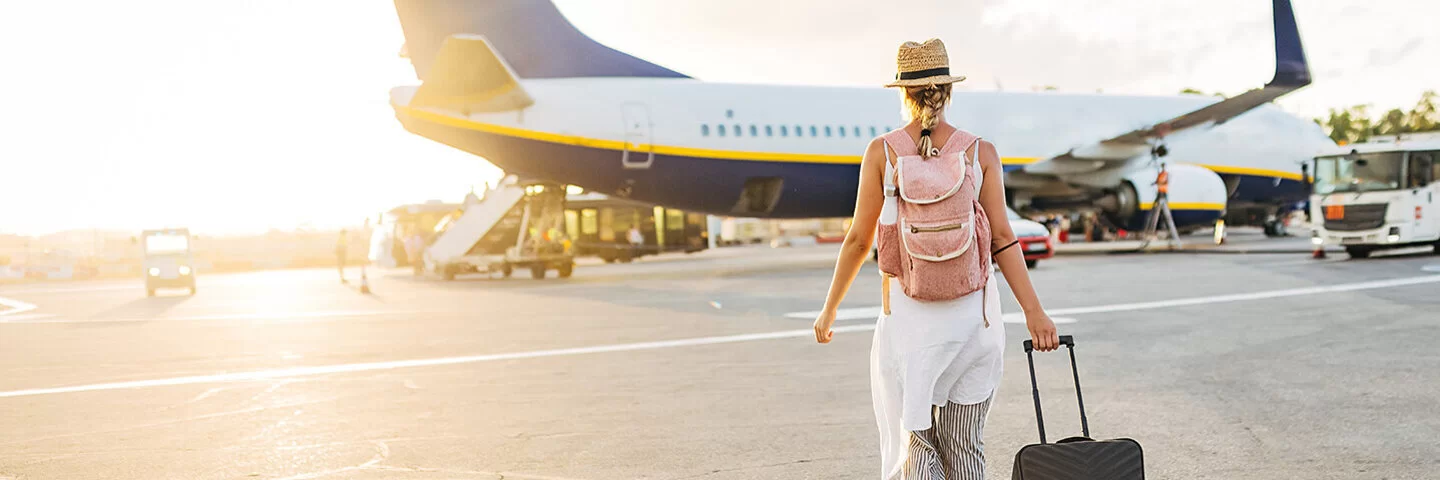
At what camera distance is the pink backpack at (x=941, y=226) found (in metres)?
2.99

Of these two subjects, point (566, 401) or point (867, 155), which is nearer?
point (867, 155)

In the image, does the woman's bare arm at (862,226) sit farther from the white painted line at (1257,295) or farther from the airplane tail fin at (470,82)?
the airplane tail fin at (470,82)

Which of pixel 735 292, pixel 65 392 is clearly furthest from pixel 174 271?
pixel 65 392

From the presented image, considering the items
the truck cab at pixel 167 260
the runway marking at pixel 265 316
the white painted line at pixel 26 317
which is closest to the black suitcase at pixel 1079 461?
the runway marking at pixel 265 316

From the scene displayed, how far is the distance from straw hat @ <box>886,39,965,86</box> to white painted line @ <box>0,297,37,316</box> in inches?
721

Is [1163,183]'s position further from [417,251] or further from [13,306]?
[13,306]

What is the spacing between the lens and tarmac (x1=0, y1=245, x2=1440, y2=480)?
4945 millimetres

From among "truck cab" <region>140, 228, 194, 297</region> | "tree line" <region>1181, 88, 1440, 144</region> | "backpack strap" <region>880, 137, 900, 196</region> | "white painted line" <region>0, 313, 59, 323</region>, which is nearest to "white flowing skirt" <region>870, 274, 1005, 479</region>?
"backpack strap" <region>880, 137, 900, 196</region>

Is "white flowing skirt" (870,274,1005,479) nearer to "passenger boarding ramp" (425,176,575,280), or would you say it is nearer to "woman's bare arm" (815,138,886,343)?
"woman's bare arm" (815,138,886,343)

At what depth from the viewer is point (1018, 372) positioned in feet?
23.7

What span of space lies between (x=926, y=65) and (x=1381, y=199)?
18020mm

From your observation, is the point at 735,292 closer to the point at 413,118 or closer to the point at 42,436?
the point at 413,118

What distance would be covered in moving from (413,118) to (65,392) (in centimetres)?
1159

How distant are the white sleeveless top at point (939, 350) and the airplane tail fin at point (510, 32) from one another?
1665 centimetres
